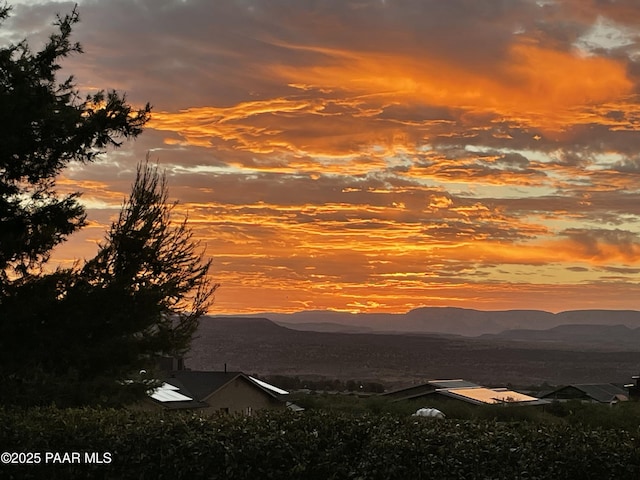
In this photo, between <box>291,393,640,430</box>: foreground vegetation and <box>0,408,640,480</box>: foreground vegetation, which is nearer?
<box>0,408,640,480</box>: foreground vegetation

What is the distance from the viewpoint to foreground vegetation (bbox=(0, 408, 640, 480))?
882cm

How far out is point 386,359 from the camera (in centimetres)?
12988

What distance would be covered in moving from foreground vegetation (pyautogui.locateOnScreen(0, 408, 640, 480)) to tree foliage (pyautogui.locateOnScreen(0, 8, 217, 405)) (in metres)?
5.98

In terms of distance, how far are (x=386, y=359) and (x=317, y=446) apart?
122130mm

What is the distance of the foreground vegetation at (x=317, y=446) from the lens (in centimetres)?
882

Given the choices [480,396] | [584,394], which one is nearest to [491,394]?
[480,396]

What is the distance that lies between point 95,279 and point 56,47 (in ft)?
16.0

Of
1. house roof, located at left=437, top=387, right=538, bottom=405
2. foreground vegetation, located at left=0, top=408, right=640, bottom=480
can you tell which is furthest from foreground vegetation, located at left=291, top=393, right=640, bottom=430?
foreground vegetation, located at left=0, top=408, right=640, bottom=480

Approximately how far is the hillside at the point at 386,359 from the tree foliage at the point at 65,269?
3373 inches

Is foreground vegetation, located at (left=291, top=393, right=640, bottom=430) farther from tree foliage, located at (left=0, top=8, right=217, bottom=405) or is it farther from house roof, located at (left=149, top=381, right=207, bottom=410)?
tree foliage, located at (left=0, top=8, right=217, bottom=405)

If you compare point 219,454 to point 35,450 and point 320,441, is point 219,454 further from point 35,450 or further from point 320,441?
point 35,450

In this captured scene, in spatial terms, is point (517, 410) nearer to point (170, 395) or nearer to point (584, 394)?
point (170, 395)

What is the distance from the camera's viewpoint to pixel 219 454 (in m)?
9.50

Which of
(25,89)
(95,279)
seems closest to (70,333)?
(95,279)
